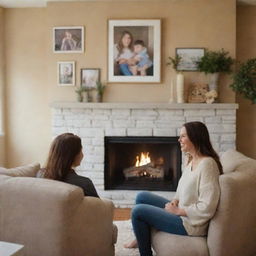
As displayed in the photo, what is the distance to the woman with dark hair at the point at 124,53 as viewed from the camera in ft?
16.1

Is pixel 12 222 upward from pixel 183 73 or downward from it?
downward

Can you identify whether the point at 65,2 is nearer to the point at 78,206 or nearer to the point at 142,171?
the point at 142,171

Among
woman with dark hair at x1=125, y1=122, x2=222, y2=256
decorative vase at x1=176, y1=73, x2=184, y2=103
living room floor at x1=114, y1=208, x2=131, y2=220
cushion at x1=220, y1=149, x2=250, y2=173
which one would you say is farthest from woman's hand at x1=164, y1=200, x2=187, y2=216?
decorative vase at x1=176, y1=73, x2=184, y2=103

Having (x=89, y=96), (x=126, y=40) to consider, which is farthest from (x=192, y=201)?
(x=126, y=40)

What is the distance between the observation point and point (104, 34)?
194 inches

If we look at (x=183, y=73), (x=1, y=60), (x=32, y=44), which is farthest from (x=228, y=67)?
(x=1, y=60)

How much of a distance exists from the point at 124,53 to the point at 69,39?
0.72 meters

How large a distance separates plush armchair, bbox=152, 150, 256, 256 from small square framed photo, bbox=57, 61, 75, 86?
285 cm

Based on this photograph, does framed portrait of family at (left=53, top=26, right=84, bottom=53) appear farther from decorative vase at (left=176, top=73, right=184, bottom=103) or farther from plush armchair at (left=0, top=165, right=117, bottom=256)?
plush armchair at (left=0, top=165, right=117, bottom=256)

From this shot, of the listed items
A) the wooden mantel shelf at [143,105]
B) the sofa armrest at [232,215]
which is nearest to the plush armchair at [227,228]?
the sofa armrest at [232,215]

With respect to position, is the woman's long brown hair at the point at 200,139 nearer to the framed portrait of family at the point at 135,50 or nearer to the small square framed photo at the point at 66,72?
the framed portrait of family at the point at 135,50

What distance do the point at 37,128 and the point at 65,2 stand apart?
5.60 ft

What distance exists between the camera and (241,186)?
242 cm

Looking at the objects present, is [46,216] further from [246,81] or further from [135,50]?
[246,81]
